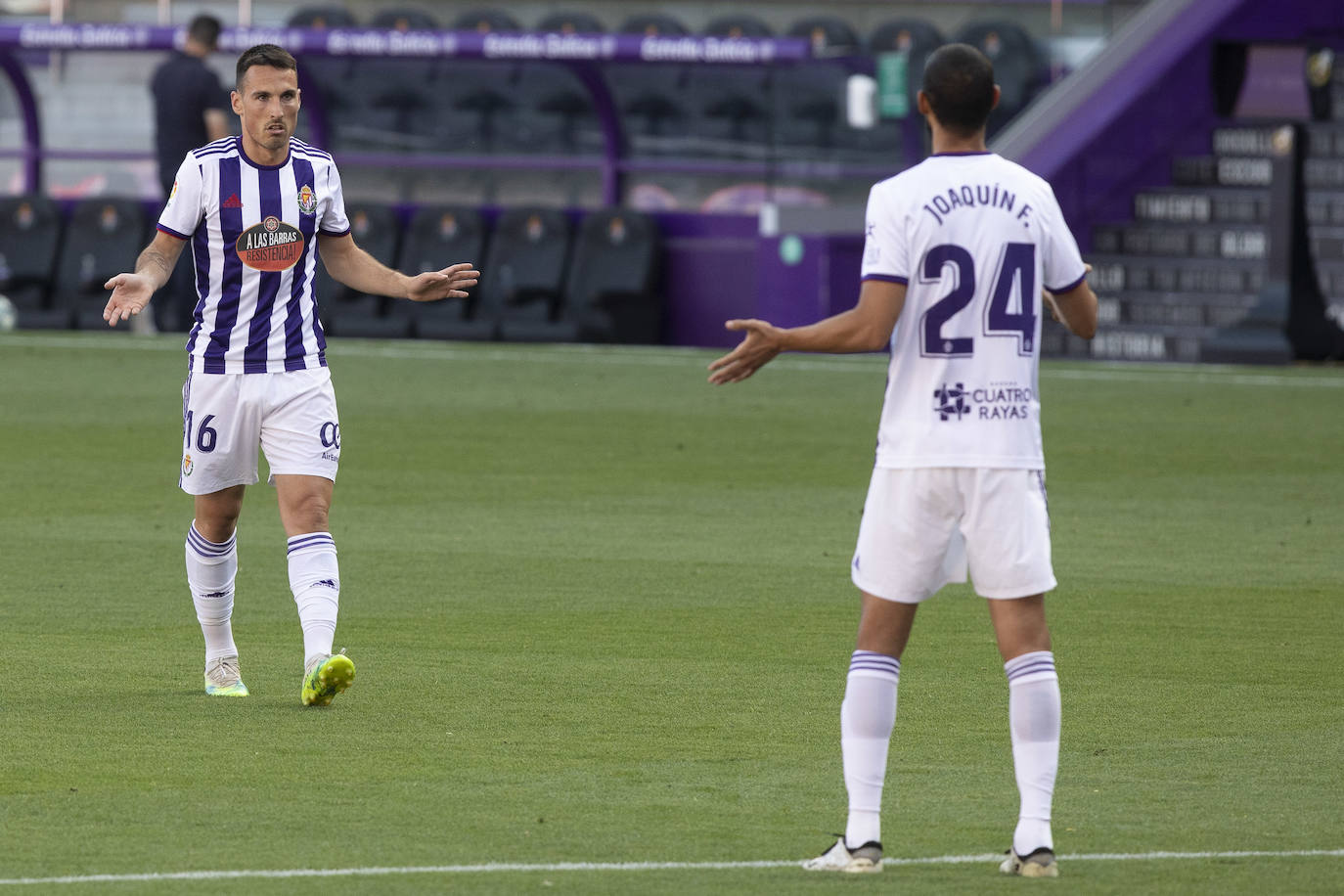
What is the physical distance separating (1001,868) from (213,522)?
117 inches

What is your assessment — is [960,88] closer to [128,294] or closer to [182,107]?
[128,294]

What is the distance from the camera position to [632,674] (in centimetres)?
769

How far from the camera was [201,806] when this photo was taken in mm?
5770

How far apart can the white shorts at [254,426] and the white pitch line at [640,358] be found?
13.5m

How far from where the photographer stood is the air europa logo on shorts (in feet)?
23.2

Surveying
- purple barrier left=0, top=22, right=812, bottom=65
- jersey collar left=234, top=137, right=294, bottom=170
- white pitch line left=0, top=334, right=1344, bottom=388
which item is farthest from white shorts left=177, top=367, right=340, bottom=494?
purple barrier left=0, top=22, right=812, bottom=65

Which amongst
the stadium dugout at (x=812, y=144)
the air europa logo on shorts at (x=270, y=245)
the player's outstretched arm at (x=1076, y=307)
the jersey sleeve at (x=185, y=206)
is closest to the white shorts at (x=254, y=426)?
the air europa logo on shorts at (x=270, y=245)

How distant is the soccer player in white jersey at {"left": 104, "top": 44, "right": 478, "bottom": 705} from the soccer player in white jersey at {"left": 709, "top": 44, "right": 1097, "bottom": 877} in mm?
2144

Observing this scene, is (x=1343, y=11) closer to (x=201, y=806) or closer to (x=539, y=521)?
(x=539, y=521)

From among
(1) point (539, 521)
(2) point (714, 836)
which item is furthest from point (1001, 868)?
(1) point (539, 521)

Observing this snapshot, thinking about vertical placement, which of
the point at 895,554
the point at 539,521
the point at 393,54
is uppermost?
the point at 393,54

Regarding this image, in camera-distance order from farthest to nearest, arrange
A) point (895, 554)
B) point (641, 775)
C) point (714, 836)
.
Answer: point (641, 775), point (714, 836), point (895, 554)

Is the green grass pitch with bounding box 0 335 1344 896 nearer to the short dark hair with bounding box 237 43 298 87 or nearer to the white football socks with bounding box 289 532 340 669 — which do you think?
the white football socks with bounding box 289 532 340 669

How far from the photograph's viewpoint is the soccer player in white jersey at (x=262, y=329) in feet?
23.0
